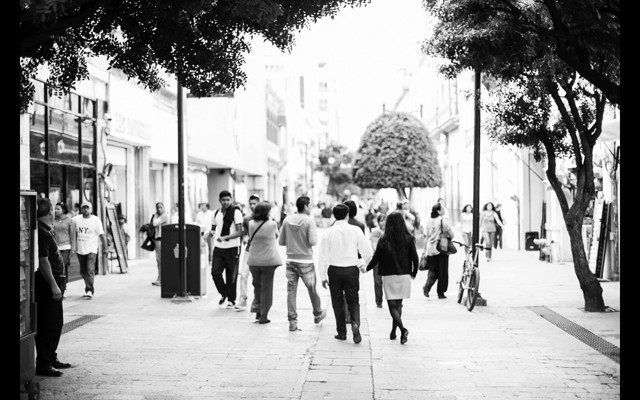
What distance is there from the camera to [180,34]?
8.81 meters

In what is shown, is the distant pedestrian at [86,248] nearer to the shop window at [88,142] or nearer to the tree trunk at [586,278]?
the shop window at [88,142]

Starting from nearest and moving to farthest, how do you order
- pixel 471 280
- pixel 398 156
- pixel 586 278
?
pixel 586 278 < pixel 471 280 < pixel 398 156

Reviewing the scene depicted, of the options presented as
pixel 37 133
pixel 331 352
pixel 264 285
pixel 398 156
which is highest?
pixel 398 156

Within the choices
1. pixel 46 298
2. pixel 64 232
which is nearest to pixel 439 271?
pixel 64 232

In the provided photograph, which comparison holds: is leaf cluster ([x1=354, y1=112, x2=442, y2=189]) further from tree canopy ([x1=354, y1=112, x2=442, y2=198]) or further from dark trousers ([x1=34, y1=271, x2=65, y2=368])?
dark trousers ([x1=34, y1=271, x2=65, y2=368])

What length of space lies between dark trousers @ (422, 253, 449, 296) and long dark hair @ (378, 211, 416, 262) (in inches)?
184

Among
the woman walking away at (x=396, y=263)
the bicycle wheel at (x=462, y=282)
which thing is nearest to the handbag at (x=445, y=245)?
the bicycle wheel at (x=462, y=282)

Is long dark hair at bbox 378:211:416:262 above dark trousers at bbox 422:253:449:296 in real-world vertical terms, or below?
above

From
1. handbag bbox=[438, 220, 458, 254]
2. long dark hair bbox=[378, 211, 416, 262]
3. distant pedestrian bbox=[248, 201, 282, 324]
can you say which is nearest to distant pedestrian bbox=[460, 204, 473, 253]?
handbag bbox=[438, 220, 458, 254]

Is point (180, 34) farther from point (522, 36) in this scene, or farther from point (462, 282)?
point (462, 282)

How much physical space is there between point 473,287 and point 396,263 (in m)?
3.48

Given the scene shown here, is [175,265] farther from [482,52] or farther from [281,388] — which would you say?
[281,388]

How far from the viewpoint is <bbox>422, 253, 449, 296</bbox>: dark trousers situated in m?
15.4

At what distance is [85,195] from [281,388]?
46.0 feet
